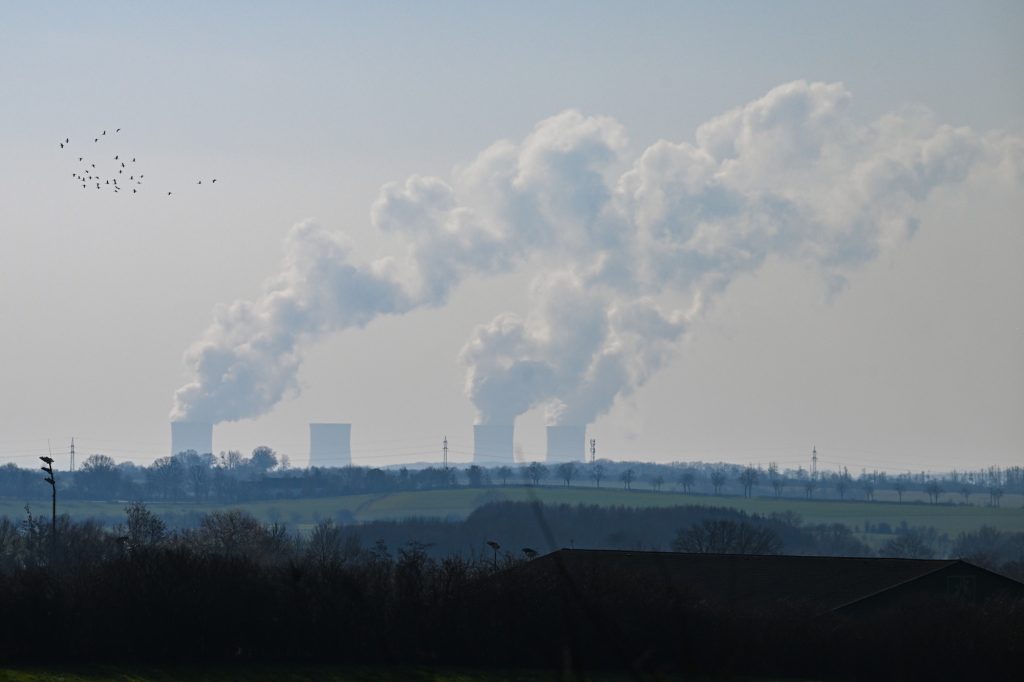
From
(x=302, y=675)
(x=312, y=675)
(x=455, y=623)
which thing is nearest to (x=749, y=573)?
(x=455, y=623)

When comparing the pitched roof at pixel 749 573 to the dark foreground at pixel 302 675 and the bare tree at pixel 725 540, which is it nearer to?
the dark foreground at pixel 302 675

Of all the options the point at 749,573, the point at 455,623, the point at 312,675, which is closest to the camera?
the point at 312,675

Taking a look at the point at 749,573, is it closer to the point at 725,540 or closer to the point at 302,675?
the point at 302,675

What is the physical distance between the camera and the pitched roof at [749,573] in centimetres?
7412

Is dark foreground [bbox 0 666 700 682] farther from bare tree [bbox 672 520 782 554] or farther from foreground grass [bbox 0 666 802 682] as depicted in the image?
bare tree [bbox 672 520 782 554]

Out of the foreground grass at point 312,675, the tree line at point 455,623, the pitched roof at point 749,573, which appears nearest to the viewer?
the foreground grass at point 312,675

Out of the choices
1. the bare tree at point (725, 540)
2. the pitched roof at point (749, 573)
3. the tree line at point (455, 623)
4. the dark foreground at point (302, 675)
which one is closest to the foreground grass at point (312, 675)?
the dark foreground at point (302, 675)

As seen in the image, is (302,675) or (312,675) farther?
(312,675)

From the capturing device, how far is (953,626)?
68.8 metres

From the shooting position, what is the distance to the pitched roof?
74125 mm

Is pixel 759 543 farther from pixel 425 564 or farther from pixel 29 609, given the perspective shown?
pixel 29 609

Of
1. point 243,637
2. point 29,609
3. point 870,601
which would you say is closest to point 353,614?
point 243,637

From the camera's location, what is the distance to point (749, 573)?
8181 centimetres

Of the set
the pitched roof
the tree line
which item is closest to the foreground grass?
the tree line
